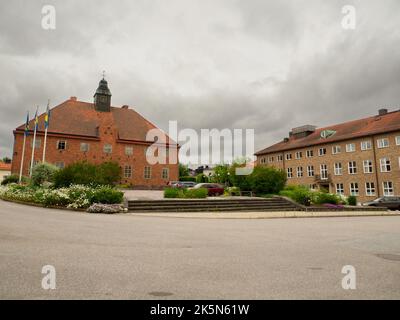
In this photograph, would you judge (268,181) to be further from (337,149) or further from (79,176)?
(337,149)

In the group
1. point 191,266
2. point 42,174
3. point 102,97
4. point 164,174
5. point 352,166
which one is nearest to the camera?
point 191,266

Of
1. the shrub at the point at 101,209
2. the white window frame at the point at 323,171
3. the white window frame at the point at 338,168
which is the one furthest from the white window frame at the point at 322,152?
the shrub at the point at 101,209

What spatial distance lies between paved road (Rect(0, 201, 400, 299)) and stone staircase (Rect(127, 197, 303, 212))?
10.1 meters

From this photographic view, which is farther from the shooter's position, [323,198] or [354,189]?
[354,189]

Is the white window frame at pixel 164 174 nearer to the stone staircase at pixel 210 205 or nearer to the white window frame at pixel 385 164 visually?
the stone staircase at pixel 210 205

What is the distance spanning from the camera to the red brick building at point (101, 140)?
Result: 41656 millimetres

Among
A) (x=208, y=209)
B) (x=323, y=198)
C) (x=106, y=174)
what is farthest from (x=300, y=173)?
(x=106, y=174)

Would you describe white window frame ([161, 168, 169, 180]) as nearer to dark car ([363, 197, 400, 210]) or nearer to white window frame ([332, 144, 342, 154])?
white window frame ([332, 144, 342, 154])

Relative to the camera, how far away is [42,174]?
2547cm

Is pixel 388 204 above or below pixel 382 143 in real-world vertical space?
below

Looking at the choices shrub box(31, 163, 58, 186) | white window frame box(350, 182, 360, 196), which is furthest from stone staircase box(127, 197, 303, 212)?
white window frame box(350, 182, 360, 196)

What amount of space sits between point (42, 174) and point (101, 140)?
2022cm
